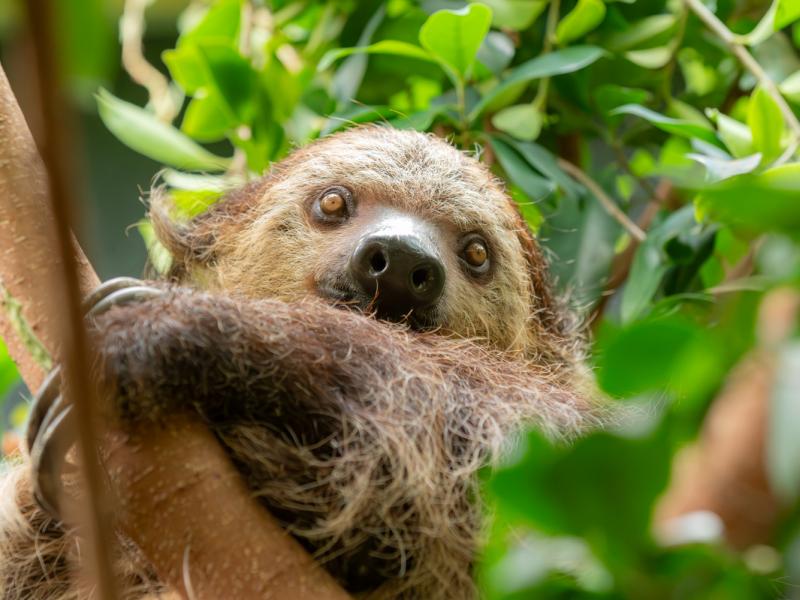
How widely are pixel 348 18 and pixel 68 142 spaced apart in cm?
297

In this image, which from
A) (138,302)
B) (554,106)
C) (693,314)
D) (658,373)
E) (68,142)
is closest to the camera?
(68,142)

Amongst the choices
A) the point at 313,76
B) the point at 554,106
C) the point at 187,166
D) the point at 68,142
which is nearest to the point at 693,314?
the point at 554,106

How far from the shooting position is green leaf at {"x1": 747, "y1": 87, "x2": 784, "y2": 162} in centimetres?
275

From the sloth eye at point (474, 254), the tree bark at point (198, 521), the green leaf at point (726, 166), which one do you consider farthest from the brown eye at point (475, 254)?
the tree bark at point (198, 521)

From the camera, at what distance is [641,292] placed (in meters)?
3.00

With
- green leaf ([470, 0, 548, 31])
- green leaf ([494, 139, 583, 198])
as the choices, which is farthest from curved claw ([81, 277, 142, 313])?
green leaf ([470, 0, 548, 31])

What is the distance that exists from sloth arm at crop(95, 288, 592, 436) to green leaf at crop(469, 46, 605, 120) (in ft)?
4.27

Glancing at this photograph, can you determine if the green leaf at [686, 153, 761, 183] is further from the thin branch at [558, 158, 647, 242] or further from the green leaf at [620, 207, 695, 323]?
the thin branch at [558, 158, 647, 242]

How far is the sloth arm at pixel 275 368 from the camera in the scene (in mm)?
1577

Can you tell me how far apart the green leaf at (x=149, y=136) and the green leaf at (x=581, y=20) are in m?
1.32

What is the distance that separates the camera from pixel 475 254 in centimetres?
288

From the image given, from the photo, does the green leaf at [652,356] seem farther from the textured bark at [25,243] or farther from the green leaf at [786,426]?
the textured bark at [25,243]

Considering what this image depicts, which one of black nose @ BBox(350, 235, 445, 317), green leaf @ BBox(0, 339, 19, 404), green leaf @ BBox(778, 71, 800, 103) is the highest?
green leaf @ BBox(778, 71, 800, 103)

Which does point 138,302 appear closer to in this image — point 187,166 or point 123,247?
point 187,166
